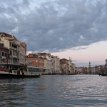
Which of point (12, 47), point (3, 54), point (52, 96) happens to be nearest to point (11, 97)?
point (52, 96)

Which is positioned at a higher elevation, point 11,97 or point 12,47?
point 12,47

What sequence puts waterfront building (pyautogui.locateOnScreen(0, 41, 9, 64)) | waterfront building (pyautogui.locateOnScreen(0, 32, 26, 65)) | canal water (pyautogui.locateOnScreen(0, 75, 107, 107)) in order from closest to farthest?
canal water (pyautogui.locateOnScreen(0, 75, 107, 107))
waterfront building (pyautogui.locateOnScreen(0, 41, 9, 64))
waterfront building (pyautogui.locateOnScreen(0, 32, 26, 65))

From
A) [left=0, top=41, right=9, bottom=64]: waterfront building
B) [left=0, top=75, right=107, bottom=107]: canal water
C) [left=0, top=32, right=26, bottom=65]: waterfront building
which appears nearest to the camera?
[left=0, top=75, right=107, bottom=107]: canal water

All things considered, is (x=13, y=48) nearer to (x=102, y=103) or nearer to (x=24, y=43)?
(x=24, y=43)

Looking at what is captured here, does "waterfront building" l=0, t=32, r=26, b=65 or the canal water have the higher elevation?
"waterfront building" l=0, t=32, r=26, b=65

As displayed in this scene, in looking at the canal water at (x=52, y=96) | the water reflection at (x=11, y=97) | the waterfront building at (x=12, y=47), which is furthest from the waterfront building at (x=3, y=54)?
the water reflection at (x=11, y=97)

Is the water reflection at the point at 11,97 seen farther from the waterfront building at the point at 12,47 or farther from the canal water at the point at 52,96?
the waterfront building at the point at 12,47

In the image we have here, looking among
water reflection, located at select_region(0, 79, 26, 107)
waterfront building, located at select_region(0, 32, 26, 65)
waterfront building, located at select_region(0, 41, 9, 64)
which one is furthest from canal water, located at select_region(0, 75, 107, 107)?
waterfront building, located at select_region(0, 32, 26, 65)

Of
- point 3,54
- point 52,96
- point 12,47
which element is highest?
point 12,47

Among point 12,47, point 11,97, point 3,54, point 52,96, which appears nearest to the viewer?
point 11,97

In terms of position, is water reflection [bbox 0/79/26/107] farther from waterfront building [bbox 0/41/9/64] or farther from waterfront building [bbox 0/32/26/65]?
waterfront building [bbox 0/32/26/65]

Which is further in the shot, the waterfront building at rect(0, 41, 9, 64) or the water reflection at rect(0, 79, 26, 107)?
the waterfront building at rect(0, 41, 9, 64)

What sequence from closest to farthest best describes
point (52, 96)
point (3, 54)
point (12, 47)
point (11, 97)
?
point (11, 97) → point (52, 96) → point (3, 54) → point (12, 47)

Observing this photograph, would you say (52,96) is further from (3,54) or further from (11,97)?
(3,54)
